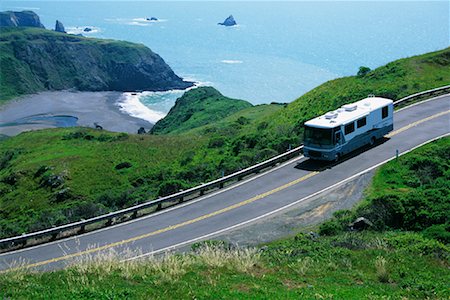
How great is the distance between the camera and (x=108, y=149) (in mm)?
55438

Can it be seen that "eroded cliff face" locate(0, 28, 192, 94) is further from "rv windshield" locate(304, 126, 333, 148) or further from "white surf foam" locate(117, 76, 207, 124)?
"rv windshield" locate(304, 126, 333, 148)

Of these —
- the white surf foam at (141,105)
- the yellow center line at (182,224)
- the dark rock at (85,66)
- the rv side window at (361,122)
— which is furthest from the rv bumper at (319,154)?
the dark rock at (85,66)

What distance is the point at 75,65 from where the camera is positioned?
172 m

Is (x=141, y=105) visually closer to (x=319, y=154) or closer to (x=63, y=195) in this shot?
(x=63, y=195)

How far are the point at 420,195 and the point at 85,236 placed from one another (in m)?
14.1

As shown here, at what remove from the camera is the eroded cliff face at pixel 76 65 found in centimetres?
16312

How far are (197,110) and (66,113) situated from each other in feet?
118

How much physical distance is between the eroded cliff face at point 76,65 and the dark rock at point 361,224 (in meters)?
146

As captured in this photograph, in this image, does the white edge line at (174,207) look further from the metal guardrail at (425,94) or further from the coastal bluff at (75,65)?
the coastal bluff at (75,65)

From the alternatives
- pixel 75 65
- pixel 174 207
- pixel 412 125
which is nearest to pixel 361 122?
pixel 412 125

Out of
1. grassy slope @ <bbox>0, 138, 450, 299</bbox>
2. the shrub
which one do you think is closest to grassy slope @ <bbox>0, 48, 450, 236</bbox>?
grassy slope @ <bbox>0, 138, 450, 299</bbox>

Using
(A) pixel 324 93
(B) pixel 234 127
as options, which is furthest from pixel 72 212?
(B) pixel 234 127

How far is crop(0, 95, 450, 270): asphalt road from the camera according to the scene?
21.6 meters

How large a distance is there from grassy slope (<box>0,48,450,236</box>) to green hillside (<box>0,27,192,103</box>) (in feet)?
354
